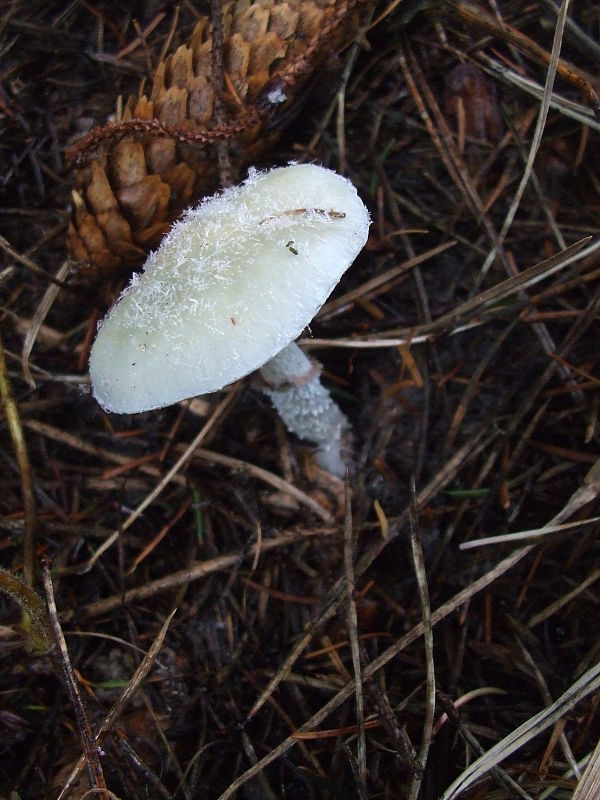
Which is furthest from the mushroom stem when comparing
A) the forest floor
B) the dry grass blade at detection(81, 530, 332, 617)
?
the dry grass blade at detection(81, 530, 332, 617)

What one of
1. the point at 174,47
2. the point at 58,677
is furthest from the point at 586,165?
the point at 58,677

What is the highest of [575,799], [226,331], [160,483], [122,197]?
[122,197]

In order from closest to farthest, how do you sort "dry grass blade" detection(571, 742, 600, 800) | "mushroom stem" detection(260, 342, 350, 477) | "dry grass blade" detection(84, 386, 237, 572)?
"dry grass blade" detection(571, 742, 600, 800) < "mushroom stem" detection(260, 342, 350, 477) < "dry grass blade" detection(84, 386, 237, 572)

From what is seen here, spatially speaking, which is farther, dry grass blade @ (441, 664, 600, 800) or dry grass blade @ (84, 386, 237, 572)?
dry grass blade @ (84, 386, 237, 572)

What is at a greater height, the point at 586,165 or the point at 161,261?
the point at 161,261

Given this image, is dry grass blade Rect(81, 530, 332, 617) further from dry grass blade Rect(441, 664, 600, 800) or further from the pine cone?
the pine cone

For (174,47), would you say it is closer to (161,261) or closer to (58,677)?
(161,261)

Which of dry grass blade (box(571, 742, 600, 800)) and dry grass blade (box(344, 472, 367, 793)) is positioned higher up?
dry grass blade (box(344, 472, 367, 793))

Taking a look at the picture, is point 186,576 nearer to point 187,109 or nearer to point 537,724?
point 537,724
